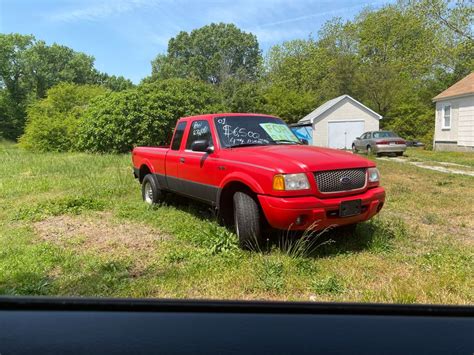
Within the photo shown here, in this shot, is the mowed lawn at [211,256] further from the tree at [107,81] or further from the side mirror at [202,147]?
the tree at [107,81]

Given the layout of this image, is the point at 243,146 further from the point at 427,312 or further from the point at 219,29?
the point at 219,29

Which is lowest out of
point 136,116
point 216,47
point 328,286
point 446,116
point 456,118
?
point 328,286

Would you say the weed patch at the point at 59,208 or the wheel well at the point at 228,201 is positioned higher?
the wheel well at the point at 228,201

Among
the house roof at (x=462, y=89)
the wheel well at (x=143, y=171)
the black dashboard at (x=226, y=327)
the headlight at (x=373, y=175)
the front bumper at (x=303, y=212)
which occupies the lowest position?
the front bumper at (x=303, y=212)

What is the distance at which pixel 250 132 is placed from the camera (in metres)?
6.47

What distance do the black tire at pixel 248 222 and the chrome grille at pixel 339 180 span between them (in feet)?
2.66

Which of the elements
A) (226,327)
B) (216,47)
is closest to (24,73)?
(216,47)

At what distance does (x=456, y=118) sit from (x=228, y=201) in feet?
75.8

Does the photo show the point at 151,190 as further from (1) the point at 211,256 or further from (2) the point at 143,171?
(1) the point at 211,256

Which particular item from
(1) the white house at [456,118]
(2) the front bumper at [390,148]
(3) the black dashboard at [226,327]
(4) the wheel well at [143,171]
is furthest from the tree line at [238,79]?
(3) the black dashboard at [226,327]

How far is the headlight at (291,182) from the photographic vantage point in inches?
193

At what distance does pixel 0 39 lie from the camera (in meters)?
64.9

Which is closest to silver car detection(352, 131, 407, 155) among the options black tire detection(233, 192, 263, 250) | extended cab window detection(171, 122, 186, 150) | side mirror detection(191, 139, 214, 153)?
extended cab window detection(171, 122, 186, 150)

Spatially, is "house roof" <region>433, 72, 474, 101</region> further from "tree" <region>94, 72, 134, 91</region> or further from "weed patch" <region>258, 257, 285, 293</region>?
"tree" <region>94, 72, 134, 91</region>
